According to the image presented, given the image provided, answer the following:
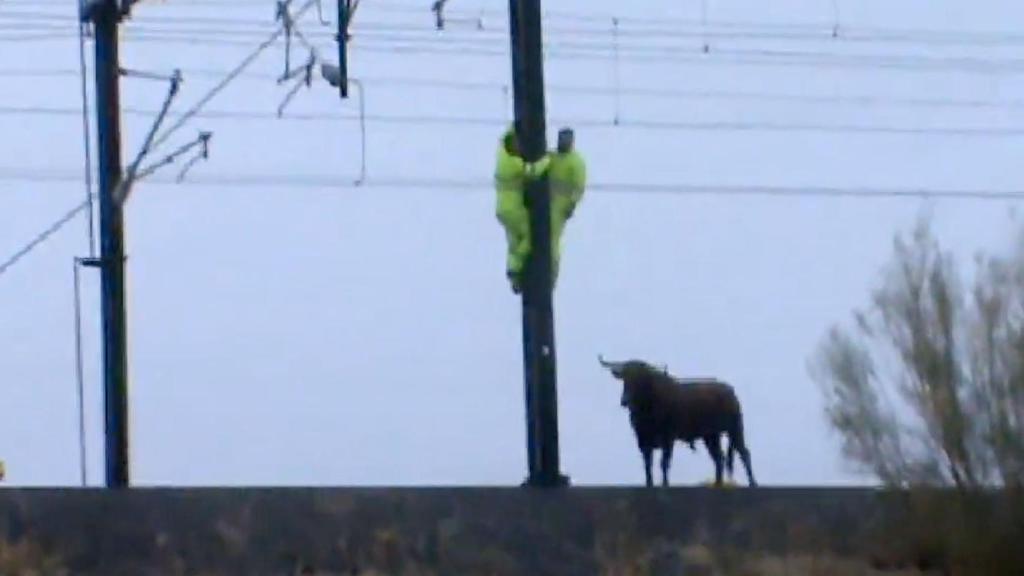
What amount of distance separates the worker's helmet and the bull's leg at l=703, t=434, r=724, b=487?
2621 mm

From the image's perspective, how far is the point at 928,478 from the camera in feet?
74.6

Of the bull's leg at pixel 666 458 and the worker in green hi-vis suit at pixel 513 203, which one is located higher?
the worker in green hi-vis suit at pixel 513 203

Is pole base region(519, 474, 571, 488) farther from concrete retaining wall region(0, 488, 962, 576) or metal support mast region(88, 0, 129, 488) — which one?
metal support mast region(88, 0, 129, 488)

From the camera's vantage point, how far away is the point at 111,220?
3128cm

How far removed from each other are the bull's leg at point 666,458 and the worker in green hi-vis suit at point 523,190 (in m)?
1.67

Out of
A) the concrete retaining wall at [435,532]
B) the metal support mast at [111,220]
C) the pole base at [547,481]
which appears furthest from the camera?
the metal support mast at [111,220]

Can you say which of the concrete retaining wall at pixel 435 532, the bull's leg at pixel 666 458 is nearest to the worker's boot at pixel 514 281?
the bull's leg at pixel 666 458

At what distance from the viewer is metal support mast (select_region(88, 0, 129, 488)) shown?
30.8 meters

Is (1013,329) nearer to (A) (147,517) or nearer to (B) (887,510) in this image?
(B) (887,510)

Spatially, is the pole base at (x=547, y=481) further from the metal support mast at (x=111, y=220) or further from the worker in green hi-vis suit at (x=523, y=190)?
the metal support mast at (x=111, y=220)

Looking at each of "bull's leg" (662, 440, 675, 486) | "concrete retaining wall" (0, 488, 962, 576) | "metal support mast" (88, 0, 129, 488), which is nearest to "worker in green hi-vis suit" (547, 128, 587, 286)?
"bull's leg" (662, 440, 675, 486)

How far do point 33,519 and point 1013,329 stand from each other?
7363 mm

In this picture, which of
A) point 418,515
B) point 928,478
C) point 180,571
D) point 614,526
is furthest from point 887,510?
point 180,571

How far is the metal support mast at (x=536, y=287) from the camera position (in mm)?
24703
